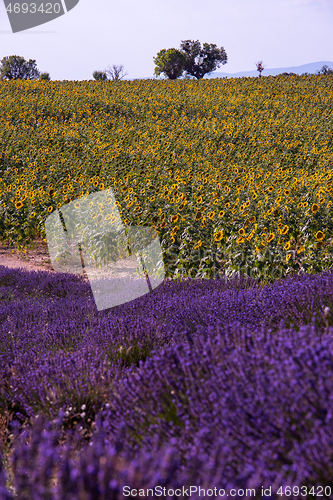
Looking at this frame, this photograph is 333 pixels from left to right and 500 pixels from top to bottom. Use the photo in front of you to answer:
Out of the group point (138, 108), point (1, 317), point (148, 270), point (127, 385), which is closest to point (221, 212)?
point (148, 270)

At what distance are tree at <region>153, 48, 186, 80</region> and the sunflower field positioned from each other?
96.1 ft

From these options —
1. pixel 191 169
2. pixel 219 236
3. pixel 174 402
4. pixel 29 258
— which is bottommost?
pixel 29 258

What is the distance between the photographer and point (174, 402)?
1735 mm

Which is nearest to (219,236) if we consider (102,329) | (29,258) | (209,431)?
(102,329)

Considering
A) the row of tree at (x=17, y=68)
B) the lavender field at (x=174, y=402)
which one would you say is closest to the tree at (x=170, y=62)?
the row of tree at (x=17, y=68)

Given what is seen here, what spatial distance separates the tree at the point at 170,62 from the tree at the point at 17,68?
1602cm

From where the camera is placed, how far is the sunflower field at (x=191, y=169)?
5.49m

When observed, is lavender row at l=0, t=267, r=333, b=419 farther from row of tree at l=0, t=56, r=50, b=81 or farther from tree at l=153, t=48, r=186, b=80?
row of tree at l=0, t=56, r=50, b=81

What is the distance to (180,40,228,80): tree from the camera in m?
52.8

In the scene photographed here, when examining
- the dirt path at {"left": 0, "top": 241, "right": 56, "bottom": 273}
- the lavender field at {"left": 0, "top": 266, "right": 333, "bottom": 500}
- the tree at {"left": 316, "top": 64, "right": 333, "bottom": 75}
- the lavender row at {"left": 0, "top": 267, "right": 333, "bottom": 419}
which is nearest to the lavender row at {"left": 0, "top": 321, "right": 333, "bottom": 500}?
the lavender field at {"left": 0, "top": 266, "right": 333, "bottom": 500}

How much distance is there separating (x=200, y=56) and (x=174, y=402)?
57864 millimetres

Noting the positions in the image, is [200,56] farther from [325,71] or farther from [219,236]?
[219,236]

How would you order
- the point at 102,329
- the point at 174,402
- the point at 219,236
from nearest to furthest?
1. the point at 174,402
2. the point at 102,329
3. the point at 219,236

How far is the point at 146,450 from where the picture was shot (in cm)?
155
